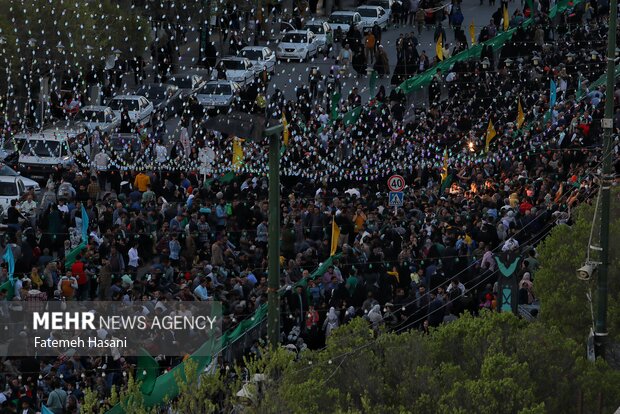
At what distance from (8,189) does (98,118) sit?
6.76 metres

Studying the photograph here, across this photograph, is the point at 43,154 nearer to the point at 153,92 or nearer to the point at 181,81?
the point at 153,92

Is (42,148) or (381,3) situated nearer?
(42,148)

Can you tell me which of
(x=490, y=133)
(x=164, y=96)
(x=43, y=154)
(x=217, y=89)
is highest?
(x=490, y=133)

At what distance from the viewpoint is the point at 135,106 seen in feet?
154

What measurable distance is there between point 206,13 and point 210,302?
877 inches

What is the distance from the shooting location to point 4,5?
4578 cm

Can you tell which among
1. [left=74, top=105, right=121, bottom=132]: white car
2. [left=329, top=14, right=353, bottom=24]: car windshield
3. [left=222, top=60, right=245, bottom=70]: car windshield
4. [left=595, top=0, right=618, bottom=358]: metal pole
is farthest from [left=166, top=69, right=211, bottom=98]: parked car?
[left=595, top=0, right=618, bottom=358]: metal pole

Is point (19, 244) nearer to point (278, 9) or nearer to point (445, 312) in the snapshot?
point (445, 312)

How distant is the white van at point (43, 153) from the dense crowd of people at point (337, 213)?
7.01 ft

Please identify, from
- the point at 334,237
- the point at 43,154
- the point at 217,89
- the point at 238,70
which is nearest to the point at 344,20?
the point at 238,70

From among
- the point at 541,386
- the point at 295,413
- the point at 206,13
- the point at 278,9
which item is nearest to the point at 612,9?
the point at 541,386

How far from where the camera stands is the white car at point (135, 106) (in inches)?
1832

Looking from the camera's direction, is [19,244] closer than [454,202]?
Yes

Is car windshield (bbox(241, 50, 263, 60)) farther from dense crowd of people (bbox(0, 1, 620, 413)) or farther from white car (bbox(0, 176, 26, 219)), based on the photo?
white car (bbox(0, 176, 26, 219))
